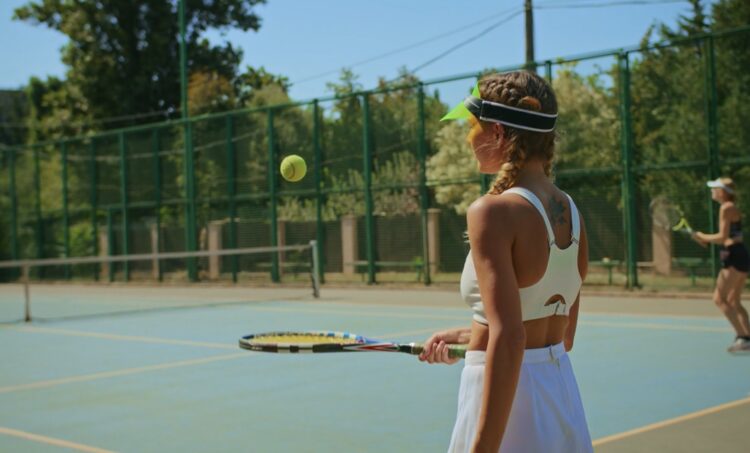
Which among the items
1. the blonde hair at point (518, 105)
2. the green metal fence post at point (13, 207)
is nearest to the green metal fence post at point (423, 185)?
the green metal fence post at point (13, 207)

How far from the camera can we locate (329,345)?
374 cm

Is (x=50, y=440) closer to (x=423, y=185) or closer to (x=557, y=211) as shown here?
(x=557, y=211)

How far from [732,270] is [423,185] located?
1084 cm

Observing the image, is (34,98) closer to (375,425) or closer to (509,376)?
(375,425)

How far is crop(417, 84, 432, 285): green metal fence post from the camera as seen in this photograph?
63.6ft

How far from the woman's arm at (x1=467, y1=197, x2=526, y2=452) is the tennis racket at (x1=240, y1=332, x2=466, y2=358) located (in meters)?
0.61

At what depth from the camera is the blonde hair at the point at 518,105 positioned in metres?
2.38

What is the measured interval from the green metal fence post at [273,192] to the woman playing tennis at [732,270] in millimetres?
13989

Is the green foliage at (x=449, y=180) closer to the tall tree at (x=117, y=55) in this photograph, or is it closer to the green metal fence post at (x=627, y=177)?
the green metal fence post at (x=627, y=177)

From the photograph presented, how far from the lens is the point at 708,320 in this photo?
38.5 feet

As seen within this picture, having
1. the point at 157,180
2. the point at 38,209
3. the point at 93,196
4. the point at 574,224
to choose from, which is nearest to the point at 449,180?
the point at 157,180

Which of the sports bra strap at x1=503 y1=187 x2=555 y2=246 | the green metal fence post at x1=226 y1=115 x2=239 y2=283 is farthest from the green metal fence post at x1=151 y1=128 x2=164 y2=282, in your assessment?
the sports bra strap at x1=503 y1=187 x2=555 y2=246

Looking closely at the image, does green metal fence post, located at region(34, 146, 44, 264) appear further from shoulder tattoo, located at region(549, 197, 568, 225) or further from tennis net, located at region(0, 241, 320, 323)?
shoulder tattoo, located at region(549, 197, 568, 225)

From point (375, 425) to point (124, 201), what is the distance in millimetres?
21782
